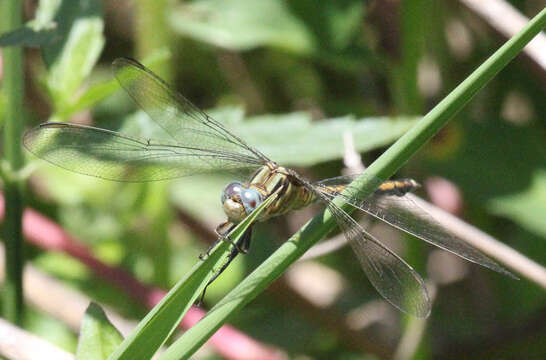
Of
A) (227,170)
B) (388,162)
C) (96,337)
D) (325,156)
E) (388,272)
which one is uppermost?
(325,156)

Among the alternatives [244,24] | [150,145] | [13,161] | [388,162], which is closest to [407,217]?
[388,162]

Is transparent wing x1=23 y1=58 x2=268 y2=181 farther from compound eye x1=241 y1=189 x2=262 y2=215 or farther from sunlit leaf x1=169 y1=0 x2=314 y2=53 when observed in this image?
sunlit leaf x1=169 y1=0 x2=314 y2=53

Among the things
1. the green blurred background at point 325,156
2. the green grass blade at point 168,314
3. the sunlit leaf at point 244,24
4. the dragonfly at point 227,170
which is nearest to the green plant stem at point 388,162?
the green grass blade at point 168,314

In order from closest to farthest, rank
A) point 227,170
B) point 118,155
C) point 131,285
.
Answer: point 118,155 < point 227,170 < point 131,285

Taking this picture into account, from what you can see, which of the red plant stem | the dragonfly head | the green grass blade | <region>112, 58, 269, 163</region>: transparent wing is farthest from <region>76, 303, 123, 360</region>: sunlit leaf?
the red plant stem

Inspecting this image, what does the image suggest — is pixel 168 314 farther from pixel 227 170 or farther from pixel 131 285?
pixel 131 285

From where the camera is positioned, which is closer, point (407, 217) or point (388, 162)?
point (388, 162)

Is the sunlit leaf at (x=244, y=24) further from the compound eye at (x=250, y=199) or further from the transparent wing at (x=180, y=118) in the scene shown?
the compound eye at (x=250, y=199)
